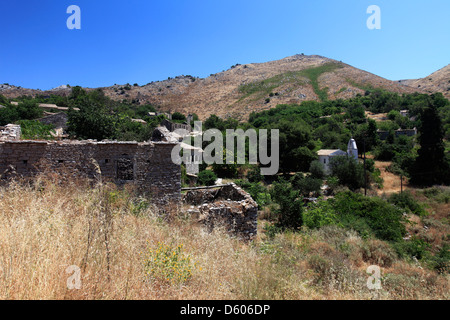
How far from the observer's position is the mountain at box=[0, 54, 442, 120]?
237ft

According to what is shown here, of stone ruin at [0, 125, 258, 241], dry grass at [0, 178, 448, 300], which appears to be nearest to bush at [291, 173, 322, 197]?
stone ruin at [0, 125, 258, 241]

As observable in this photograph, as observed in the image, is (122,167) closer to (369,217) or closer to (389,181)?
(369,217)

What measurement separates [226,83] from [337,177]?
7542 cm

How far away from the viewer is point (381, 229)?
1395cm

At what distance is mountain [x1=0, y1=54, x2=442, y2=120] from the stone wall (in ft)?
190

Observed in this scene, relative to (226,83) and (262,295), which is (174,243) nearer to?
(262,295)

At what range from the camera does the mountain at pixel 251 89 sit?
72125mm

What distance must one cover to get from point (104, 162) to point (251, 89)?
269ft

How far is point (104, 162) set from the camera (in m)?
7.25

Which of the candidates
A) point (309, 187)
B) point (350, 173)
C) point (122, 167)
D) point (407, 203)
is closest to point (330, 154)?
point (350, 173)

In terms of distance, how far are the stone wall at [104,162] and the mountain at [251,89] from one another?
190 feet

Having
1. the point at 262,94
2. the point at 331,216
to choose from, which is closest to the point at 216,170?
the point at 331,216

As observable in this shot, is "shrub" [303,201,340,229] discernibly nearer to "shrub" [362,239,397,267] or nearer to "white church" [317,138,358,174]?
"shrub" [362,239,397,267]

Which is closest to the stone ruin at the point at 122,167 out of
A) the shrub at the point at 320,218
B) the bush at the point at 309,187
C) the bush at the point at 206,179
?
the shrub at the point at 320,218
